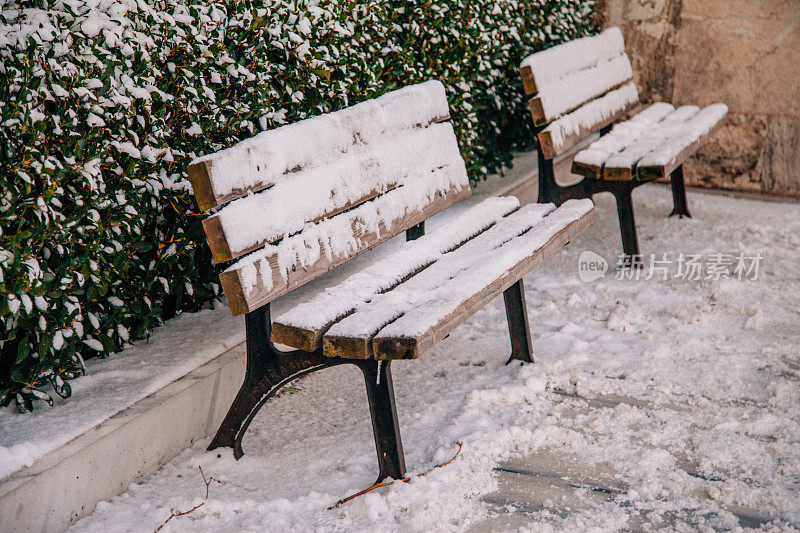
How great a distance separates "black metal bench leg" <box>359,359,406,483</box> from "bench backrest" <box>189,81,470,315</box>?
15.9 inches

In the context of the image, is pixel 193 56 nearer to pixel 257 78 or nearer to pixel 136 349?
pixel 257 78

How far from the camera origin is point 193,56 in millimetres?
2822

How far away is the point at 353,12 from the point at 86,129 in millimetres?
1576

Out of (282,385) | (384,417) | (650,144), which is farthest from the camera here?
(650,144)

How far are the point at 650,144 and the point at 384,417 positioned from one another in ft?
8.74

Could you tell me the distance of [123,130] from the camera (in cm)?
261

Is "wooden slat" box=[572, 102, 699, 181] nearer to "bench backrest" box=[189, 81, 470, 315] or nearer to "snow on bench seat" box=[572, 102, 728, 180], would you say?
"snow on bench seat" box=[572, 102, 728, 180]

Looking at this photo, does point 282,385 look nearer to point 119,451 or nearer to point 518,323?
point 119,451

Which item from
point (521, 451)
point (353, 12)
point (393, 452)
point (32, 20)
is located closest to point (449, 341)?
point (521, 451)

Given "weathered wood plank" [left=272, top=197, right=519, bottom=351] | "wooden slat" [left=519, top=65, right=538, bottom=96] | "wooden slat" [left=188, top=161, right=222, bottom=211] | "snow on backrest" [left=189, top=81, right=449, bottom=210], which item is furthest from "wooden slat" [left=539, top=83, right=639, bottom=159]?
"wooden slat" [left=188, top=161, right=222, bottom=211]

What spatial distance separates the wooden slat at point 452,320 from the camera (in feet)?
6.91

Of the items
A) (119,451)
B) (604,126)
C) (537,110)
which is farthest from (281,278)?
(604,126)

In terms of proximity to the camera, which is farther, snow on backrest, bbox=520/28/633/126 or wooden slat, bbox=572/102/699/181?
snow on backrest, bbox=520/28/633/126

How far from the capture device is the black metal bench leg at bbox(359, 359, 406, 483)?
2.28 meters
